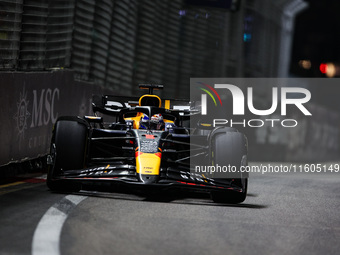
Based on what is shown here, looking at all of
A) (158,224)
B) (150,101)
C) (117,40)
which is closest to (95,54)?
(117,40)

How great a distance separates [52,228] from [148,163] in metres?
2.52

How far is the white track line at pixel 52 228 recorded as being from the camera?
5.19 m

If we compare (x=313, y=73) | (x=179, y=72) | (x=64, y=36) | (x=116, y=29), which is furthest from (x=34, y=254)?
(x=313, y=73)

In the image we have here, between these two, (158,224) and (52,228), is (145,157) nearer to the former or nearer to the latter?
(158,224)

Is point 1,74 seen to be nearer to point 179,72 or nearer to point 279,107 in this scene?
point 179,72

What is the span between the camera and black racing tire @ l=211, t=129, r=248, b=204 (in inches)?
341

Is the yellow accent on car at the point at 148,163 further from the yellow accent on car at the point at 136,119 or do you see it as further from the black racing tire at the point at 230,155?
the yellow accent on car at the point at 136,119

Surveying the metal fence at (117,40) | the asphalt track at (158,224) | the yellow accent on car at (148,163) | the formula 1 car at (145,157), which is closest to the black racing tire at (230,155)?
the formula 1 car at (145,157)

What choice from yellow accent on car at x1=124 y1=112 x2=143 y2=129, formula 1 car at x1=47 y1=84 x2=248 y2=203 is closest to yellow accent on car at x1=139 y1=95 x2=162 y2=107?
yellow accent on car at x1=124 y1=112 x2=143 y2=129

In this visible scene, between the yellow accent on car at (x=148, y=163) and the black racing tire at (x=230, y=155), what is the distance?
2.39 ft

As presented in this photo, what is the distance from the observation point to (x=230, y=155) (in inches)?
344

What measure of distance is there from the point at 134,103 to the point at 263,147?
56.7 ft

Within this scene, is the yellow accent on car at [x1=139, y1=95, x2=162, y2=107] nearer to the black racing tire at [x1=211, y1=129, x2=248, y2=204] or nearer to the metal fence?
the metal fence

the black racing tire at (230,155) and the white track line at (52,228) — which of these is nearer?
the white track line at (52,228)
